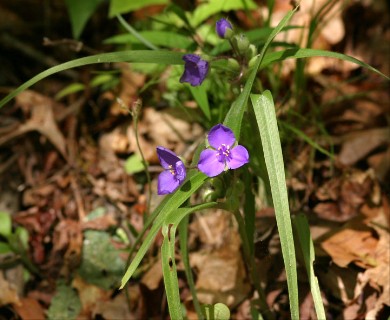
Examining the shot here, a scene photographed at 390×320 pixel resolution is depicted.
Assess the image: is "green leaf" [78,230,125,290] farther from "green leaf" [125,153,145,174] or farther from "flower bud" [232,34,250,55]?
"flower bud" [232,34,250,55]

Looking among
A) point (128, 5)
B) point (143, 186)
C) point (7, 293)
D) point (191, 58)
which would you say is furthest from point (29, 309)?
point (128, 5)

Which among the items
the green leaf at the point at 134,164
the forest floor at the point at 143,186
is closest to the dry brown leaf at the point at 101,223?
the forest floor at the point at 143,186

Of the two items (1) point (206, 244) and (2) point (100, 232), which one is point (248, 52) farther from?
(2) point (100, 232)

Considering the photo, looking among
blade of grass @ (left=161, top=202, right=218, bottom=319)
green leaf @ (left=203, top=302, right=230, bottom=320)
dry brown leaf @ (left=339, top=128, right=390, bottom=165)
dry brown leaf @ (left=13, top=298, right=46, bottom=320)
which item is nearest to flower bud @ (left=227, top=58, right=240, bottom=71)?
blade of grass @ (left=161, top=202, right=218, bottom=319)

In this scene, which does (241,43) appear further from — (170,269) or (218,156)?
(170,269)

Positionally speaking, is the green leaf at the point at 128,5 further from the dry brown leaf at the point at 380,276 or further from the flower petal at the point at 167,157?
the dry brown leaf at the point at 380,276

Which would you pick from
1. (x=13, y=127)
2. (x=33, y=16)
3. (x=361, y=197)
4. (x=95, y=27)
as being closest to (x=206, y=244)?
(x=361, y=197)
